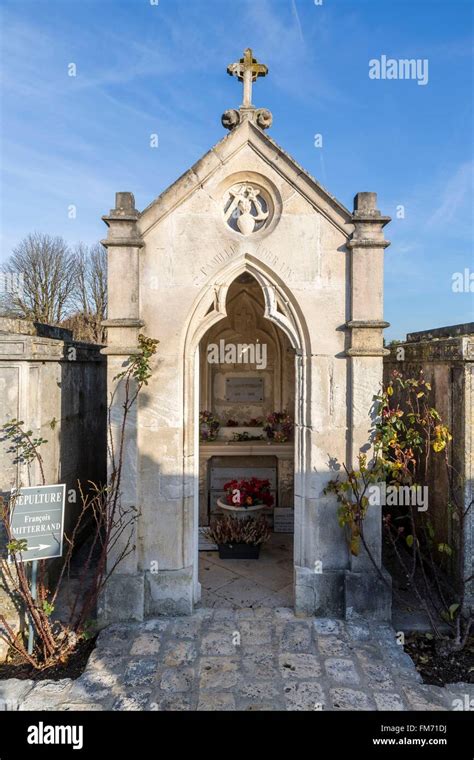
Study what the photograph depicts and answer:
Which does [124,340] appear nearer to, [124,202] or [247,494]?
[124,202]

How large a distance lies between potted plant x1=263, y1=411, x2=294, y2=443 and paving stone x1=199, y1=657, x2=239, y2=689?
13.8 feet

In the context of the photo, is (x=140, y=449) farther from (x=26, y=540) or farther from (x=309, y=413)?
(x=309, y=413)

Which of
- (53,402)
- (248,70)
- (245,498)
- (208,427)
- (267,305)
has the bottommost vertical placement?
(245,498)

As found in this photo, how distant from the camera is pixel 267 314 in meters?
4.91

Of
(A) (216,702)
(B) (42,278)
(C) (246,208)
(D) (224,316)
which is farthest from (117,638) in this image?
(B) (42,278)

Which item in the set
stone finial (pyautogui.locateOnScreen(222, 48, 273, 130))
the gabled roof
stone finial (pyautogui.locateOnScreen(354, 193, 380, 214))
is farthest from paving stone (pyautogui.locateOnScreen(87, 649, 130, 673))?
stone finial (pyautogui.locateOnScreen(222, 48, 273, 130))

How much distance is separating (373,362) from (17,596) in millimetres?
4568

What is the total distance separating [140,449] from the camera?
15.7 ft

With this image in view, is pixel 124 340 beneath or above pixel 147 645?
above

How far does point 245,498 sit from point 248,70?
5904 mm

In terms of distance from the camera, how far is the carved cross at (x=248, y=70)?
4.95 meters

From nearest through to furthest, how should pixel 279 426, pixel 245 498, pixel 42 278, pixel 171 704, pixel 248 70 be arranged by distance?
pixel 171 704
pixel 248 70
pixel 245 498
pixel 279 426
pixel 42 278

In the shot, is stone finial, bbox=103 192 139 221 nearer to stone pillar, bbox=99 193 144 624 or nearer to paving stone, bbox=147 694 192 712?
stone pillar, bbox=99 193 144 624

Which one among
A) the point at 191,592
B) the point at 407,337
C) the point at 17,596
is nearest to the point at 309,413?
the point at 191,592
